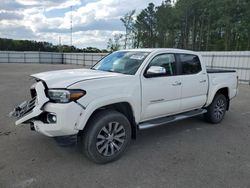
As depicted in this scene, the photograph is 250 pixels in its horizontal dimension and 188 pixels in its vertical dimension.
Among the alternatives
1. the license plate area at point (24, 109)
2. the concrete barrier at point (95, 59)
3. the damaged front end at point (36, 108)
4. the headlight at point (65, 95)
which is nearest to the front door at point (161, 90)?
the headlight at point (65, 95)

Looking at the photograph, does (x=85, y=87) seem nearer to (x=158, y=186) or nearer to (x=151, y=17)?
(x=158, y=186)

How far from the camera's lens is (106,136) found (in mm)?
3348

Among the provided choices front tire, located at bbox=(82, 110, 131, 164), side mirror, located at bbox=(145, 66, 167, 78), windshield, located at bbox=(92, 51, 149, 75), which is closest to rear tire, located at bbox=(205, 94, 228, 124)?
side mirror, located at bbox=(145, 66, 167, 78)

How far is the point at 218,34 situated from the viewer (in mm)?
31094

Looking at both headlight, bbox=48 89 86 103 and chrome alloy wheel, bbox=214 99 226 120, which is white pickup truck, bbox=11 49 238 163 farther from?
chrome alloy wheel, bbox=214 99 226 120

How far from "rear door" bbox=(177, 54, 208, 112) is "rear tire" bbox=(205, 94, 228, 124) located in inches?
20.3

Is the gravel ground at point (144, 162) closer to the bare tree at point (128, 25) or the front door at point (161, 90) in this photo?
the front door at point (161, 90)

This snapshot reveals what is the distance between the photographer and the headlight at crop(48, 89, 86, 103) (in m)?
2.93

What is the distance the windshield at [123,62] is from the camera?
383 centimetres

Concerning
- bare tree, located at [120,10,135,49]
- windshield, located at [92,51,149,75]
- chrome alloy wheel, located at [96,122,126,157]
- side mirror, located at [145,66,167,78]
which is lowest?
chrome alloy wheel, located at [96,122,126,157]

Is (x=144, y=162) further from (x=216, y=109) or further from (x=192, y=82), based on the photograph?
(x=216, y=109)

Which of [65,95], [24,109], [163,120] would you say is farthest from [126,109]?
[24,109]

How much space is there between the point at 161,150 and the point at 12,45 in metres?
65.0

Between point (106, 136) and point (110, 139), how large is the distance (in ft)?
0.29
